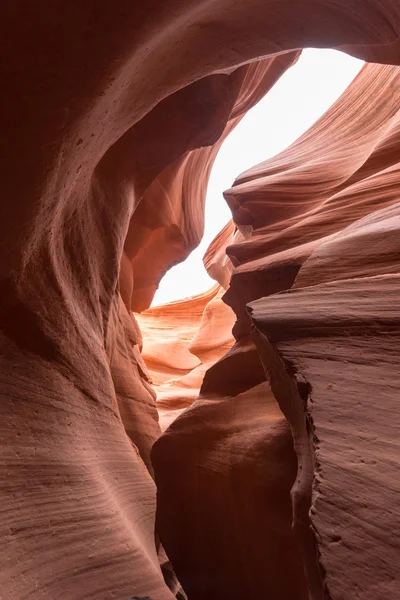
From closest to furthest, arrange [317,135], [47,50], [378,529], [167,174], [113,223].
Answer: [378,529], [47,50], [113,223], [167,174], [317,135]

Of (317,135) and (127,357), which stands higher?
(317,135)

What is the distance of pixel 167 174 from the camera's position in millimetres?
5949

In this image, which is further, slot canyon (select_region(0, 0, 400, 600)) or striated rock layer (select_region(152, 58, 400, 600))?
slot canyon (select_region(0, 0, 400, 600))

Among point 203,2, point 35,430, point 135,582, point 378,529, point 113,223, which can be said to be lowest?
point 135,582

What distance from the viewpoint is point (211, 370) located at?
4.73 meters

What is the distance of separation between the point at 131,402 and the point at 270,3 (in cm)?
398

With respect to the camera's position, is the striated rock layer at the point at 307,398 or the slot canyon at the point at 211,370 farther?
the slot canyon at the point at 211,370

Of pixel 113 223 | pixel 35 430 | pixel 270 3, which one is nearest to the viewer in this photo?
pixel 35 430

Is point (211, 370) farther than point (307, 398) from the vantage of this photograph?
Yes

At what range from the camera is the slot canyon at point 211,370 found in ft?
6.10

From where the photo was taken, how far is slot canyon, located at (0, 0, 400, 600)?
1.86 meters

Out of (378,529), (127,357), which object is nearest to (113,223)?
(127,357)

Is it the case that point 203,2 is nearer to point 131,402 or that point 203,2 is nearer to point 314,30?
point 314,30

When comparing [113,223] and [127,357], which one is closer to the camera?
[113,223]
